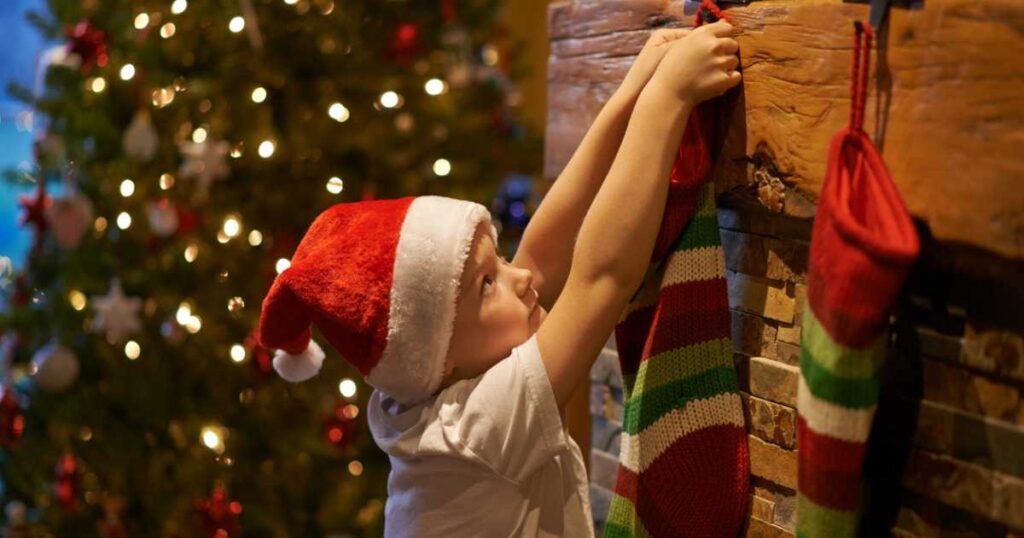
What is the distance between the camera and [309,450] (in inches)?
97.7

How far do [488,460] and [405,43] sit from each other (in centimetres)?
160

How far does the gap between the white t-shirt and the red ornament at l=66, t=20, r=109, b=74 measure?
4.36 feet

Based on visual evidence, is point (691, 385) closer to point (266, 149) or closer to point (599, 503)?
point (599, 503)

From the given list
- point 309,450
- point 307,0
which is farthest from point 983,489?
point 307,0

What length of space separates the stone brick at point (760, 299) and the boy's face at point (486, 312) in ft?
0.79

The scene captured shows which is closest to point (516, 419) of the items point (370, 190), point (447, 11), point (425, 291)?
point (425, 291)

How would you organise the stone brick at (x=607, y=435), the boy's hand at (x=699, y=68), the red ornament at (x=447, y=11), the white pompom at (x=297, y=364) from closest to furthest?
the boy's hand at (x=699, y=68)
the white pompom at (x=297, y=364)
the stone brick at (x=607, y=435)
the red ornament at (x=447, y=11)

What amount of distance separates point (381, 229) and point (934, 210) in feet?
1.92

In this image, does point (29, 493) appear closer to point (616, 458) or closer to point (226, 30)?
point (226, 30)

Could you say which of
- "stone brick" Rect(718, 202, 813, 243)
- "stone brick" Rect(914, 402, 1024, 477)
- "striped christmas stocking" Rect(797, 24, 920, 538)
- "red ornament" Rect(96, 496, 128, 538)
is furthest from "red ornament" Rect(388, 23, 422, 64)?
"stone brick" Rect(914, 402, 1024, 477)

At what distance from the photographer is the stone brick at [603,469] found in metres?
1.54

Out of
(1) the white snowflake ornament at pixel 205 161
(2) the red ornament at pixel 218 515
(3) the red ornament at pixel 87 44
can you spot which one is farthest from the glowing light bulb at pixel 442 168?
(2) the red ornament at pixel 218 515

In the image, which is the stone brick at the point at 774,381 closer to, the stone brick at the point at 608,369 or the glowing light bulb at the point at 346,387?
the stone brick at the point at 608,369

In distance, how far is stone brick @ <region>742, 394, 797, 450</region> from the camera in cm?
113
